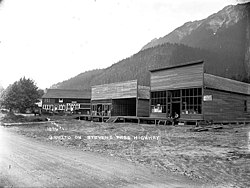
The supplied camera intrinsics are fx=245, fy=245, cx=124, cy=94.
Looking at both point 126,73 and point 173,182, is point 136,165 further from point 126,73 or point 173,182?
point 126,73

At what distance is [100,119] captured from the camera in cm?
3488

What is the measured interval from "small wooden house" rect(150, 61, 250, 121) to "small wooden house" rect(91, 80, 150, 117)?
412 cm

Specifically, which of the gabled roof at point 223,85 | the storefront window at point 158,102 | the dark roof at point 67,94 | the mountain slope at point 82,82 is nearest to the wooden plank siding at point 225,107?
the gabled roof at point 223,85

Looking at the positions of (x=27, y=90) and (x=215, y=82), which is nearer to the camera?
(x=215, y=82)

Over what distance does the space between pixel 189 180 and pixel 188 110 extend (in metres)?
18.5

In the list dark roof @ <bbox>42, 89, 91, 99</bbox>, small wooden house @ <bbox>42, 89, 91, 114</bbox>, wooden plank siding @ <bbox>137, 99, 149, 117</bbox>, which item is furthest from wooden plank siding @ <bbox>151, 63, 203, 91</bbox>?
dark roof @ <bbox>42, 89, 91, 99</bbox>

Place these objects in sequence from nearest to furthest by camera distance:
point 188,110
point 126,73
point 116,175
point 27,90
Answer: point 116,175 → point 188,110 → point 27,90 → point 126,73

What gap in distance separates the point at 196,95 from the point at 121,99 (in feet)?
43.9

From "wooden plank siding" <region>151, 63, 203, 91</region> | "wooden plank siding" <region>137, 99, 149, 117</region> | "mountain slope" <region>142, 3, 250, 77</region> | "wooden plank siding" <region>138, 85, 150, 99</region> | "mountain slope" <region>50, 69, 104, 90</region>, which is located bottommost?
"wooden plank siding" <region>137, 99, 149, 117</region>

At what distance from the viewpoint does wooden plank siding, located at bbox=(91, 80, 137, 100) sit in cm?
3116

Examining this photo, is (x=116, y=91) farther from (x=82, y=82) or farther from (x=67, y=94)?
(x=82, y=82)

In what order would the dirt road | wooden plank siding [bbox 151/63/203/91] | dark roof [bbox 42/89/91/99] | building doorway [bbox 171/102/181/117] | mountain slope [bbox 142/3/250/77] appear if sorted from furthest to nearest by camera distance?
dark roof [bbox 42/89/91/99] → building doorway [bbox 171/102/181/117] → wooden plank siding [bbox 151/63/203/91] → the dirt road → mountain slope [bbox 142/3/250/77]

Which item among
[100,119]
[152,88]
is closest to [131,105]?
[100,119]

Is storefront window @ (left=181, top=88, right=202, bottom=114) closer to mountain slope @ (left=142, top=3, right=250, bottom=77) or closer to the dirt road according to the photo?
mountain slope @ (left=142, top=3, right=250, bottom=77)
